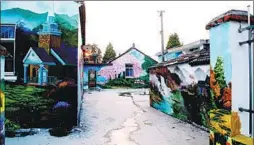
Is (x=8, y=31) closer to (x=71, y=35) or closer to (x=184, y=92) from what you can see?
(x=71, y=35)

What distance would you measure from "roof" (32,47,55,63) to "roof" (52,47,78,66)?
36cm

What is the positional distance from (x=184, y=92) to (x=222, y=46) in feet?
20.6

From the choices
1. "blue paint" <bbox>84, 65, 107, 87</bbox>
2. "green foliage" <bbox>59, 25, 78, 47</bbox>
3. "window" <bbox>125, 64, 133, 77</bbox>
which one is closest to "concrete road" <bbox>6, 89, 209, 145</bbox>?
"green foliage" <bbox>59, 25, 78, 47</bbox>

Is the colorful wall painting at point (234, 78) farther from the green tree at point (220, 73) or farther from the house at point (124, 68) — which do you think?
the house at point (124, 68)

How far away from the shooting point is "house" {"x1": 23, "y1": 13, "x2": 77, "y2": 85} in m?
8.70

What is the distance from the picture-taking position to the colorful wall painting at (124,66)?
28578mm

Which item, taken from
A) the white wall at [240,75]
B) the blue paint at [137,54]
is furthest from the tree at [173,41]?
the white wall at [240,75]

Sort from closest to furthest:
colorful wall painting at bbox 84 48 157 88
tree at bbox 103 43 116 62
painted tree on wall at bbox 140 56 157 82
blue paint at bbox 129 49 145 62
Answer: colorful wall painting at bbox 84 48 157 88 → blue paint at bbox 129 49 145 62 → painted tree on wall at bbox 140 56 157 82 → tree at bbox 103 43 116 62

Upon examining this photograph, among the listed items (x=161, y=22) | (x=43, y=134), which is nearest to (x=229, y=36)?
(x=43, y=134)

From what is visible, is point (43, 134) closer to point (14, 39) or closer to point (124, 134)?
point (124, 134)

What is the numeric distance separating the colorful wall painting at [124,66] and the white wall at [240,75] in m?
24.1

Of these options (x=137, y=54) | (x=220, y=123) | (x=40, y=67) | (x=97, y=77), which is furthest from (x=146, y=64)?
(x=220, y=123)

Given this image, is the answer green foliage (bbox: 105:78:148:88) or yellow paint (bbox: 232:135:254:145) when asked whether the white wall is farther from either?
green foliage (bbox: 105:78:148:88)

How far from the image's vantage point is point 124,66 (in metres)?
29.2
